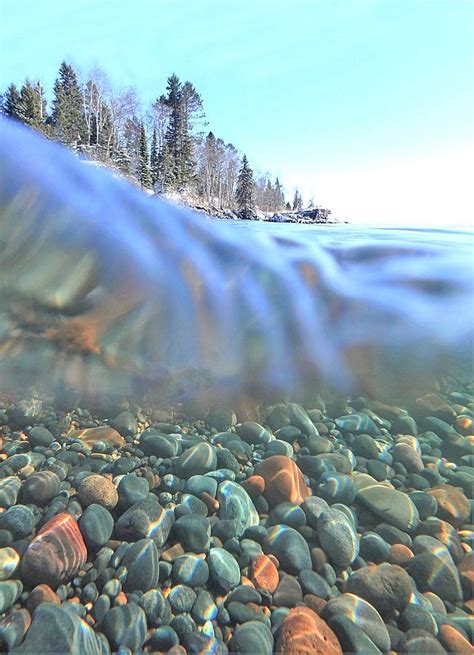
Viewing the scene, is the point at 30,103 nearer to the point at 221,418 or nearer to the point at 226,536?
the point at 221,418

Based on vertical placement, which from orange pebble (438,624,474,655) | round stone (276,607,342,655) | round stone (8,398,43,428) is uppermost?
round stone (8,398,43,428)

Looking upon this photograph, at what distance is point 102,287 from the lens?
1334 mm

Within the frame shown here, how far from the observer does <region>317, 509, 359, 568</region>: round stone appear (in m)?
0.91

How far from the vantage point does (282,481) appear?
108cm

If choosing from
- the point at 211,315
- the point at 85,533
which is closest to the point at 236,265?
the point at 211,315

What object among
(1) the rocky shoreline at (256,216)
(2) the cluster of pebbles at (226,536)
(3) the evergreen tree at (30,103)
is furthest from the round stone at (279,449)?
(3) the evergreen tree at (30,103)

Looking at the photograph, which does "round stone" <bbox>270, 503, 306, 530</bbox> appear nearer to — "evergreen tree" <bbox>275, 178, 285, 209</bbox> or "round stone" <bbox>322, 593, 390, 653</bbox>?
"round stone" <bbox>322, 593, 390, 653</bbox>

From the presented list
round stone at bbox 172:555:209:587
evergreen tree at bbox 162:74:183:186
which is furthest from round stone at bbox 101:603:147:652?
evergreen tree at bbox 162:74:183:186

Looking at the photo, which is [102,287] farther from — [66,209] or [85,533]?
[85,533]

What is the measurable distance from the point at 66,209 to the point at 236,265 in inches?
29.2

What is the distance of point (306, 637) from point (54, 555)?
22.9 inches

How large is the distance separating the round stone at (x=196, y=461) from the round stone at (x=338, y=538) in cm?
37

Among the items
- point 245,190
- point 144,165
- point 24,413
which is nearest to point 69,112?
point 144,165

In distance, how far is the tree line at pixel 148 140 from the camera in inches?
376
